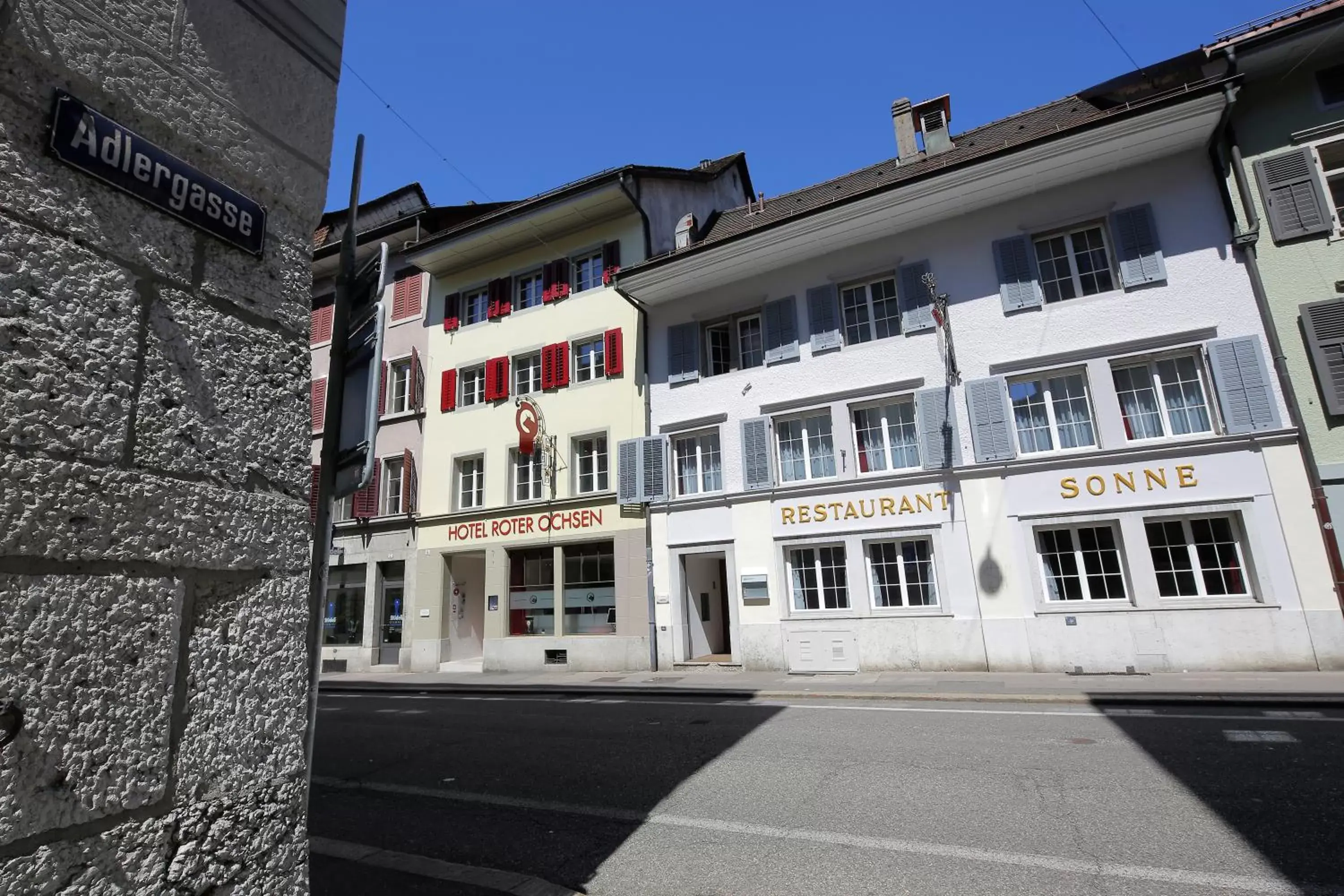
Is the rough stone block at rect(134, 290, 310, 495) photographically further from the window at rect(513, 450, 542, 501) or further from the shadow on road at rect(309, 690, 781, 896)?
the window at rect(513, 450, 542, 501)

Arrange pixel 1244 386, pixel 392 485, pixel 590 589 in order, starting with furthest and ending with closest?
1. pixel 392 485
2. pixel 590 589
3. pixel 1244 386

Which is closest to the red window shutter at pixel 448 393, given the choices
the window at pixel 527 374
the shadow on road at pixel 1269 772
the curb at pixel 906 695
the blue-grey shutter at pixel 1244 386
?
the window at pixel 527 374

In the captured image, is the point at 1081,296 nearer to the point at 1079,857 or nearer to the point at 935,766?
the point at 935,766

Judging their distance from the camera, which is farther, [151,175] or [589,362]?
[589,362]

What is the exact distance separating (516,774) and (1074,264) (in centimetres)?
1395

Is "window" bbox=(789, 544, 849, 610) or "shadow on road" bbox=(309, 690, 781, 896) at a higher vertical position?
"window" bbox=(789, 544, 849, 610)

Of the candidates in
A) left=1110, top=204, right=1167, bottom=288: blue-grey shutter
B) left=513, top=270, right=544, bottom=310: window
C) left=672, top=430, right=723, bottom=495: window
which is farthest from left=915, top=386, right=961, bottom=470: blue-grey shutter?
left=513, top=270, right=544, bottom=310: window

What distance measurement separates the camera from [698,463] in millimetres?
17547

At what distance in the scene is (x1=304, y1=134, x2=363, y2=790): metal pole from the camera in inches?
82.5

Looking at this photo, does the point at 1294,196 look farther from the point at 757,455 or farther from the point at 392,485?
the point at 392,485

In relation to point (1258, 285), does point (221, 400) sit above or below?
below

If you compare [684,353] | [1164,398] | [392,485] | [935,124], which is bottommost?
[1164,398]

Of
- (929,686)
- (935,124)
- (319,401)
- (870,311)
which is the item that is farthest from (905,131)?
(319,401)

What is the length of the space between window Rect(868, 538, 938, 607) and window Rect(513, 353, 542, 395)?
10.3 m
